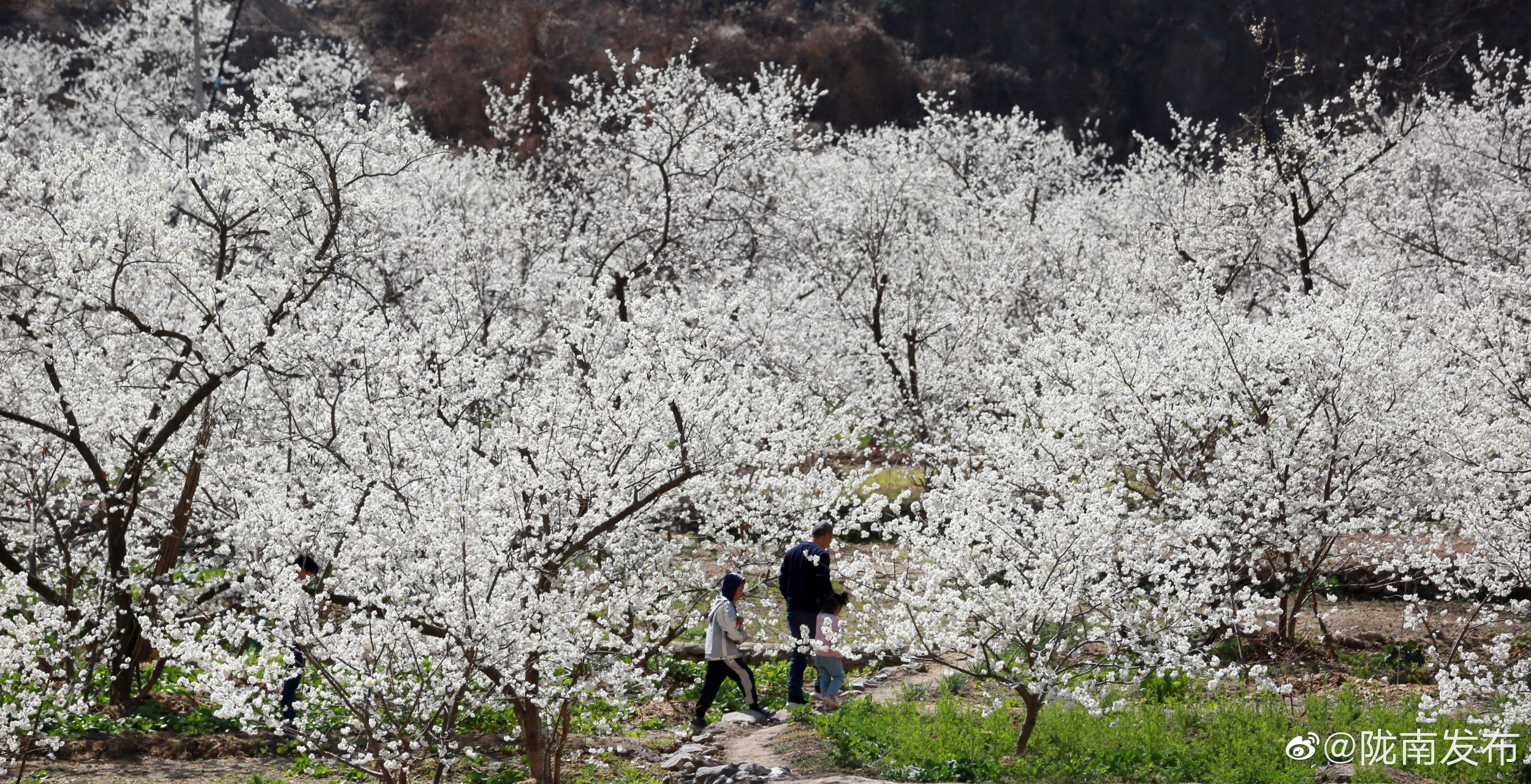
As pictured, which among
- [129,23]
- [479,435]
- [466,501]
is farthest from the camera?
[129,23]

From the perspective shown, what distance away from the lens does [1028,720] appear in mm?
6848

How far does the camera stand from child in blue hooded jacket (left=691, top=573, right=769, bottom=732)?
787cm

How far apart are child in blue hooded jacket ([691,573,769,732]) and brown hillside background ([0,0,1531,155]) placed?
38.7 meters

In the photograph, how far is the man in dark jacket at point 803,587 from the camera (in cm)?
799

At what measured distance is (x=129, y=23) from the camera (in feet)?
106

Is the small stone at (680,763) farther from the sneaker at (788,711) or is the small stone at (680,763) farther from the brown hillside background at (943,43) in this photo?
the brown hillside background at (943,43)

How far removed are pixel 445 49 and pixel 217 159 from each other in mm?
38806

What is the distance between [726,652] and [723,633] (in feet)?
0.58

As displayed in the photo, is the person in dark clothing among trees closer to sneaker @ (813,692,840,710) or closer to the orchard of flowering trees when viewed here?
the orchard of flowering trees

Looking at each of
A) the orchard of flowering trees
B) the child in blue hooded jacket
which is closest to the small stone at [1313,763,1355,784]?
the orchard of flowering trees

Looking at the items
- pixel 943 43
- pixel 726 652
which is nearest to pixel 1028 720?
pixel 726 652

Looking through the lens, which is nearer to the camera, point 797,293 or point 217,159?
point 217,159

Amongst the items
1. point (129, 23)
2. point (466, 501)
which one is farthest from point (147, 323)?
point (129, 23)

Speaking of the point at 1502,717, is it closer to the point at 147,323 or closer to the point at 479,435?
the point at 479,435
